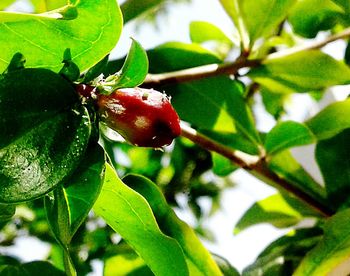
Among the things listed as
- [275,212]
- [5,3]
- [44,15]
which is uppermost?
[44,15]

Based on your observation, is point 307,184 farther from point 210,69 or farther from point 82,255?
point 82,255

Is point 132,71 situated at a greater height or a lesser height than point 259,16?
greater

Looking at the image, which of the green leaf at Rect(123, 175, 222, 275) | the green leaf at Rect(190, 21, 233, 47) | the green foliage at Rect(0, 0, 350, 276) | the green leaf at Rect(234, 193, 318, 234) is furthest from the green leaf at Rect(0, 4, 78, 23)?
the green leaf at Rect(234, 193, 318, 234)

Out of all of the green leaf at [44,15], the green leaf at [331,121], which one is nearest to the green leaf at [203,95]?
the green leaf at [331,121]

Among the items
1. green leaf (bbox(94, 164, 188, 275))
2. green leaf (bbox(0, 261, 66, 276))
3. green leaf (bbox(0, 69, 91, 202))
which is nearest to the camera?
green leaf (bbox(0, 69, 91, 202))

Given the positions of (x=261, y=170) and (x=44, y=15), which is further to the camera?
(x=261, y=170)

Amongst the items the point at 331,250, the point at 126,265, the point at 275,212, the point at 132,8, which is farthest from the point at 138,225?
the point at 275,212

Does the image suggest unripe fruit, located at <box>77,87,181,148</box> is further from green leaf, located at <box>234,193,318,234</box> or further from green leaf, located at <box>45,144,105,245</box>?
green leaf, located at <box>234,193,318,234</box>

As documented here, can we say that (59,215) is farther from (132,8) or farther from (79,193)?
(132,8)
